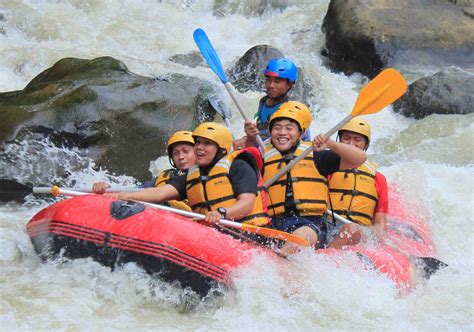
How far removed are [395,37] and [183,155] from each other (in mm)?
6425

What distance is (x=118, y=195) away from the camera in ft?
14.3

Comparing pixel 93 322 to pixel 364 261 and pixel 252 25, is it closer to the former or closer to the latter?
pixel 364 261

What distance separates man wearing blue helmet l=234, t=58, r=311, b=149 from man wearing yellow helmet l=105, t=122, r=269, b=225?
3.60 ft

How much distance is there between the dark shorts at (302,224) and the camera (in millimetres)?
4602

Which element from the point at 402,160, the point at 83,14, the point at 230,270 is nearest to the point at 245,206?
the point at 230,270

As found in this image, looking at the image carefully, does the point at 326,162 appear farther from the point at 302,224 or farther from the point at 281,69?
the point at 281,69

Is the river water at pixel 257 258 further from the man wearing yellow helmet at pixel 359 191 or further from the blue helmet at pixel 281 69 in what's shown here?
the blue helmet at pixel 281 69

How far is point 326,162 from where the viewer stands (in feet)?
15.6

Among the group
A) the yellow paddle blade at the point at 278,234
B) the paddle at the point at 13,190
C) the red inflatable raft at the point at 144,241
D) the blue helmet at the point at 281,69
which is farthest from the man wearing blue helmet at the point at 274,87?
the paddle at the point at 13,190

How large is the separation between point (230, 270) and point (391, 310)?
1062mm

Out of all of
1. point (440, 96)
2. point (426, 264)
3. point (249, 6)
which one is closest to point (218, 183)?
point (426, 264)

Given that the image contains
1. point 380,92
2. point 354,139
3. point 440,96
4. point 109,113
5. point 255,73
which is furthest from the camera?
point 255,73

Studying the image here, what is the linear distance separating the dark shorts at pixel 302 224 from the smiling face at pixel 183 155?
0.83 m

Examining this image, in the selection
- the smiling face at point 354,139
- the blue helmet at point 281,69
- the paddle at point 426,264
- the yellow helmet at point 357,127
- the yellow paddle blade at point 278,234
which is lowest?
the paddle at point 426,264
